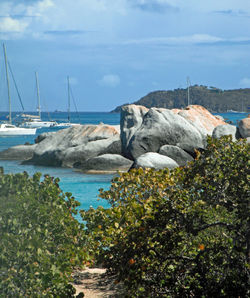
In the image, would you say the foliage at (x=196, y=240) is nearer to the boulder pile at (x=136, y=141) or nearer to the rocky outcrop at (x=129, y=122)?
the boulder pile at (x=136, y=141)

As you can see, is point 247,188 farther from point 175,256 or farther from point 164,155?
point 164,155

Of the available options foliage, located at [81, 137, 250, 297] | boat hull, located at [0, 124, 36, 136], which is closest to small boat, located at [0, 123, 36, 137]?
boat hull, located at [0, 124, 36, 136]

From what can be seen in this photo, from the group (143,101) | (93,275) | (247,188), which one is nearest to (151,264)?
(247,188)

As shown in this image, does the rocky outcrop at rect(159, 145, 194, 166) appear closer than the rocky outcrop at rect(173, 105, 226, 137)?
Yes

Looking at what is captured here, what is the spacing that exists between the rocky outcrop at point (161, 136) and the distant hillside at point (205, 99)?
Answer: 93.6m

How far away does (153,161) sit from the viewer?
690 inches

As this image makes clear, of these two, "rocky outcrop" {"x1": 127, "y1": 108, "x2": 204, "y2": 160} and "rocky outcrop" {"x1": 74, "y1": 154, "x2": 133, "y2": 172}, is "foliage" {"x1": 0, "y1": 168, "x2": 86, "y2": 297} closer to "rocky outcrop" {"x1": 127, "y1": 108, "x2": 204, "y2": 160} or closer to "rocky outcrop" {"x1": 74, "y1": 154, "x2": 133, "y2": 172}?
"rocky outcrop" {"x1": 74, "y1": 154, "x2": 133, "y2": 172}

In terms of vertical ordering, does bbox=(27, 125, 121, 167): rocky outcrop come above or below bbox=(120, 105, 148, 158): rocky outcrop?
below

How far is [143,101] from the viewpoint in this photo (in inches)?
4764

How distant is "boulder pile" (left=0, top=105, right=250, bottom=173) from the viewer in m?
19.8

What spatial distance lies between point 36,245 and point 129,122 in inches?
749

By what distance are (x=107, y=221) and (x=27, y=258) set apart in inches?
63.9

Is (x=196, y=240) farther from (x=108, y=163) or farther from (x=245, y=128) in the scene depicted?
(x=245, y=128)

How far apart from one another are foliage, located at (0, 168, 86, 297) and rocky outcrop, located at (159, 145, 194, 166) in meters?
14.2
